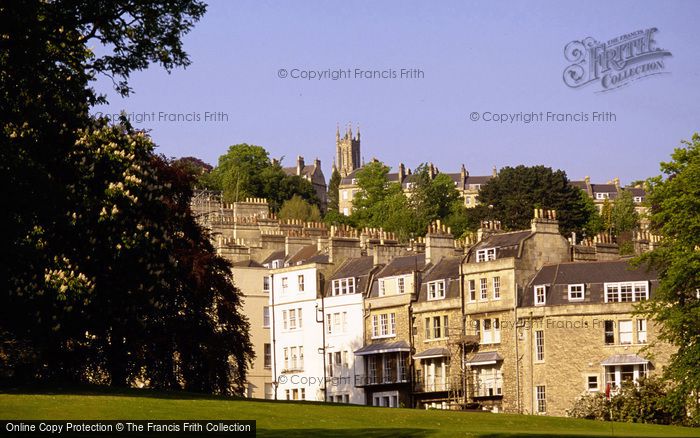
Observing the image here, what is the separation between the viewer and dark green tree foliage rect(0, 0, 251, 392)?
125 ft

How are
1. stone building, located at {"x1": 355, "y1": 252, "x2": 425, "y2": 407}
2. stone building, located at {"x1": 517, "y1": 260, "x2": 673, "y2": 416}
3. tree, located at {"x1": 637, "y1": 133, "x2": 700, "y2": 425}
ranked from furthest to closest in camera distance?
stone building, located at {"x1": 355, "y1": 252, "x2": 425, "y2": 407}
stone building, located at {"x1": 517, "y1": 260, "x2": 673, "y2": 416}
tree, located at {"x1": 637, "y1": 133, "x2": 700, "y2": 425}

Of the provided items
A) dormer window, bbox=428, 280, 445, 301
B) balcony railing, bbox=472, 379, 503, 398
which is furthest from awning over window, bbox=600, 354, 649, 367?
dormer window, bbox=428, 280, 445, 301

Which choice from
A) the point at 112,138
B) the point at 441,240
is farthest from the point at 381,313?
the point at 112,138

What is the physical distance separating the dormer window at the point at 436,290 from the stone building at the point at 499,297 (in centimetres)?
243

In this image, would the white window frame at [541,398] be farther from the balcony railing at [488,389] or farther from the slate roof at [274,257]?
the slate roof at [274,257]

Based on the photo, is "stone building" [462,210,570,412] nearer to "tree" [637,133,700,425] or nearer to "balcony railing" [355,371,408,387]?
"balcony railing" [355,371,408,387]

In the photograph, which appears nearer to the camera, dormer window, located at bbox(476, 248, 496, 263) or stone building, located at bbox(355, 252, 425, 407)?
dormer window, located at bbox(476, 248, 496, 263)

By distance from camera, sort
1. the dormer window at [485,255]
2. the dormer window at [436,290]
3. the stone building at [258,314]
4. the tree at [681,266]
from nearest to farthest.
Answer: the tree at [681,266] → the dormer window at [485,255] → the dormer window at [436,290] → the stone building at [258,314]

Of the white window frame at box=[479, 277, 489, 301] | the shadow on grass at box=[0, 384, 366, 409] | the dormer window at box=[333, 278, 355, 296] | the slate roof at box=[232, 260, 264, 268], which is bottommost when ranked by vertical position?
the shadow on grass at box=[0, 384, 366, 409]

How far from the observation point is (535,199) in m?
174

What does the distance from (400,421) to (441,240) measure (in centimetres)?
6121

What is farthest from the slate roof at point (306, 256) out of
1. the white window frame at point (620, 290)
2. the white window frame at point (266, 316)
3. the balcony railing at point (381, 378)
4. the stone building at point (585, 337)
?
the white window frame at point (620, 290)

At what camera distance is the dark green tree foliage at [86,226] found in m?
38.1

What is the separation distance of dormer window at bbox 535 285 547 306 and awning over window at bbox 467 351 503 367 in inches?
174
